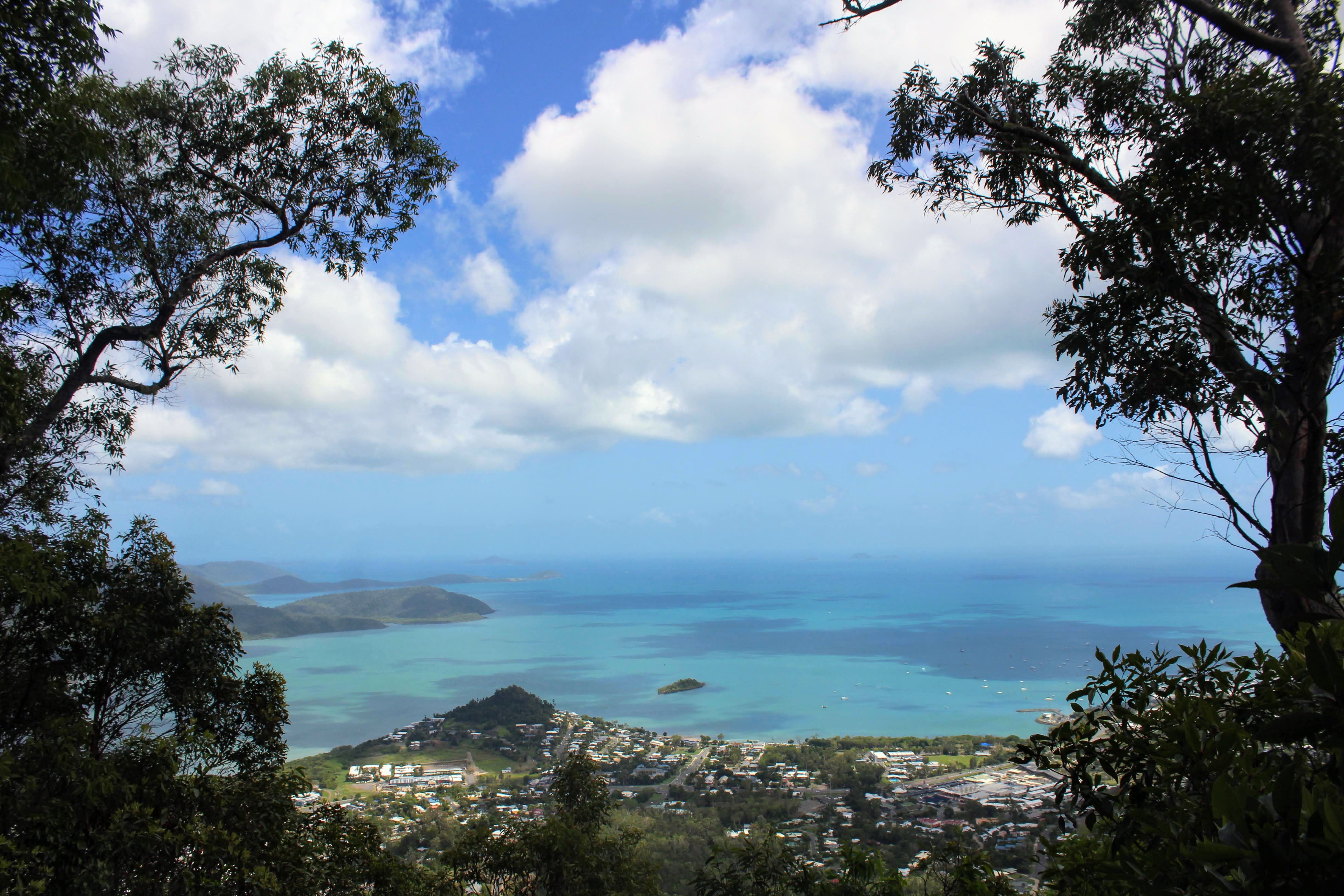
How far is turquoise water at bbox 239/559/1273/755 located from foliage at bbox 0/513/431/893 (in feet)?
24.3

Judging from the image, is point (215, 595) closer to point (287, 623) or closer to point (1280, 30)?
point (287, 623)

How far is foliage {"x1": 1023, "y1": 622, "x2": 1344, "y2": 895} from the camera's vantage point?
0.66 metres

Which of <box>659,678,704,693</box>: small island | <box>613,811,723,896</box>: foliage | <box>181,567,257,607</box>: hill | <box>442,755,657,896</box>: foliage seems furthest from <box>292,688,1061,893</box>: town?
<box>659,678,704,693</box>: small island

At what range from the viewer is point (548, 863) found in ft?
15.4

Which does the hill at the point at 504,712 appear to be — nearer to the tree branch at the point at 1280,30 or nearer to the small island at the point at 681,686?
the small island at the point at 681,686

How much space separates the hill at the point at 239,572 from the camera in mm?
47375

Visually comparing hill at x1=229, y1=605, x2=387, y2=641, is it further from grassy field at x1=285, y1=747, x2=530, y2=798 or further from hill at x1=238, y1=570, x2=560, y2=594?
hill at x1=238, y1=570, x2=560, y2=594

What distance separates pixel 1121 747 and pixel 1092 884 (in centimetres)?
49

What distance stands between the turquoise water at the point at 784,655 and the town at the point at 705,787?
2809mm

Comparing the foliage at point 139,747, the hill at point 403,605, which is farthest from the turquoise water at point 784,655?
the foliage at point 139,747

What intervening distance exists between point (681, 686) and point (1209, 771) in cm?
2746

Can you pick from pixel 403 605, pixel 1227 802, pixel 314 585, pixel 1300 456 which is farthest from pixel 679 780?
pixel 314 585

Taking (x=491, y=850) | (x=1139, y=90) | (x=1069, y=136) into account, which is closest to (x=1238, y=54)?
(x=1139, y=90)

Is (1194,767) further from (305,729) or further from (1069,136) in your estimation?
(305,729)
